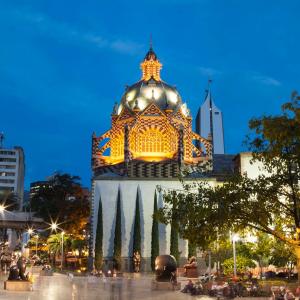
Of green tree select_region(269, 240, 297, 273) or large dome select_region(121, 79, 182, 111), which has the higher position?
large dome select_region(121, 79, 182, 111)

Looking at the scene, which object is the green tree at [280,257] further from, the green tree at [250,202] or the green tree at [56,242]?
the green tree at [56,242]

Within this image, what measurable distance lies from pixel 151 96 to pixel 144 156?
36.6ft

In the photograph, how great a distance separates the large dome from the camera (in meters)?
86.6

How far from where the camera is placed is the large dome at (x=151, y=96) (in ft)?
284

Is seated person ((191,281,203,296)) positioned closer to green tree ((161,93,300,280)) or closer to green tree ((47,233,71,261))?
green tree ((161,93,300,280))

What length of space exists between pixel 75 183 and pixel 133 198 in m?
24.8

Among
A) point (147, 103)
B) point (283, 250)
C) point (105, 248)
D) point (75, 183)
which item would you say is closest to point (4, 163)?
point (75, 183)

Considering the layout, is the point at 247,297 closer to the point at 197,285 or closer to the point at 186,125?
the point at 197,285

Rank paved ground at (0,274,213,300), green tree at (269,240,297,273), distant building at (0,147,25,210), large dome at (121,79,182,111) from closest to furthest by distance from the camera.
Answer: paved ground at (0,274,213,300), green tree at (269,240,297,273), large dome at (121,79,182,111), distant building at (0,147,25,210)

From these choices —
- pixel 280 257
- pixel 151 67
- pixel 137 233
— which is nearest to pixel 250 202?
pixel 280 257

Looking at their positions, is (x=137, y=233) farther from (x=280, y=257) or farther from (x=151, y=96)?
(x=151, y=96)

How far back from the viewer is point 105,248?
230ft

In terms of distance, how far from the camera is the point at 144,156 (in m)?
82.1

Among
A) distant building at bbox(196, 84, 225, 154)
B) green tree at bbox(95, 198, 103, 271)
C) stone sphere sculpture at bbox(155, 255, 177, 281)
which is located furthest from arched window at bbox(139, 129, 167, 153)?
stone sphere sculpture at bbox(155, 255, 177, 281)
